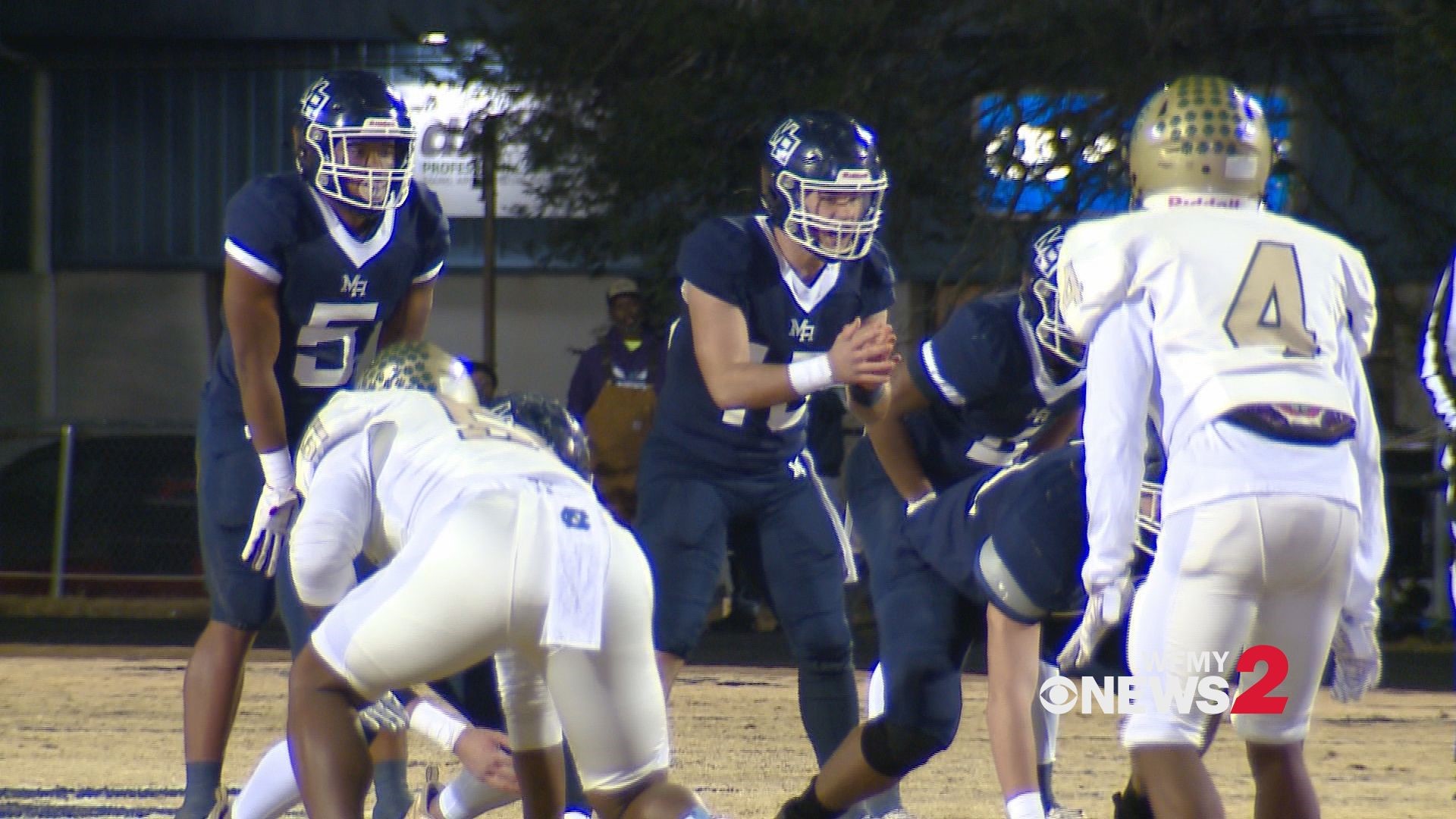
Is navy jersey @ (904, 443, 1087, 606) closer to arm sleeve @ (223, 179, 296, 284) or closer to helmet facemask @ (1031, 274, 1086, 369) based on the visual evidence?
helmet facemask @ (1031, 274, 1086, 369)

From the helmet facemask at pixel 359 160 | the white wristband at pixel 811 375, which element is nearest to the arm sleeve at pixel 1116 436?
the white wristband at pixel 811 375

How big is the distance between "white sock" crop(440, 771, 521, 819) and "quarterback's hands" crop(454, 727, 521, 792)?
0.37 m

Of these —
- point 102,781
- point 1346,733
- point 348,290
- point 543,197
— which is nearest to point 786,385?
point 348,290

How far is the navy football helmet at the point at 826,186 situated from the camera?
4.57 meters

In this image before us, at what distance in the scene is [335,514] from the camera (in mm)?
3488

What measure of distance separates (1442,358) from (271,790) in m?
3.35

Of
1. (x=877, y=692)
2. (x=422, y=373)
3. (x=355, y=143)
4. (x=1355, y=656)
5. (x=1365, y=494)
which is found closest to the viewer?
(x=1365, y=494)

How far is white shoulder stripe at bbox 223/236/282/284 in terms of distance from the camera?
4.35 metres

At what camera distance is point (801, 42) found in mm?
10328

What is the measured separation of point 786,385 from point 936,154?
628cm

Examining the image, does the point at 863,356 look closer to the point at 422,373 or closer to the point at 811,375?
the point at 811,375

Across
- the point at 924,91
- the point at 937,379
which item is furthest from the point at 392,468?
the point at 924,91

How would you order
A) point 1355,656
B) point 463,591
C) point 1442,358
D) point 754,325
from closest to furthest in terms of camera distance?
point 463,591 < point 1355,656 < point 754,325 < point 1442,358

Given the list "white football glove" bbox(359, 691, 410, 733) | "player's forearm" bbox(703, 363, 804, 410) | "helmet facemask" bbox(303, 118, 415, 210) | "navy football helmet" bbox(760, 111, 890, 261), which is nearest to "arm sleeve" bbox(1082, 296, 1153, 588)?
"player's forearm" bbox(703, 363, 804, 410)
